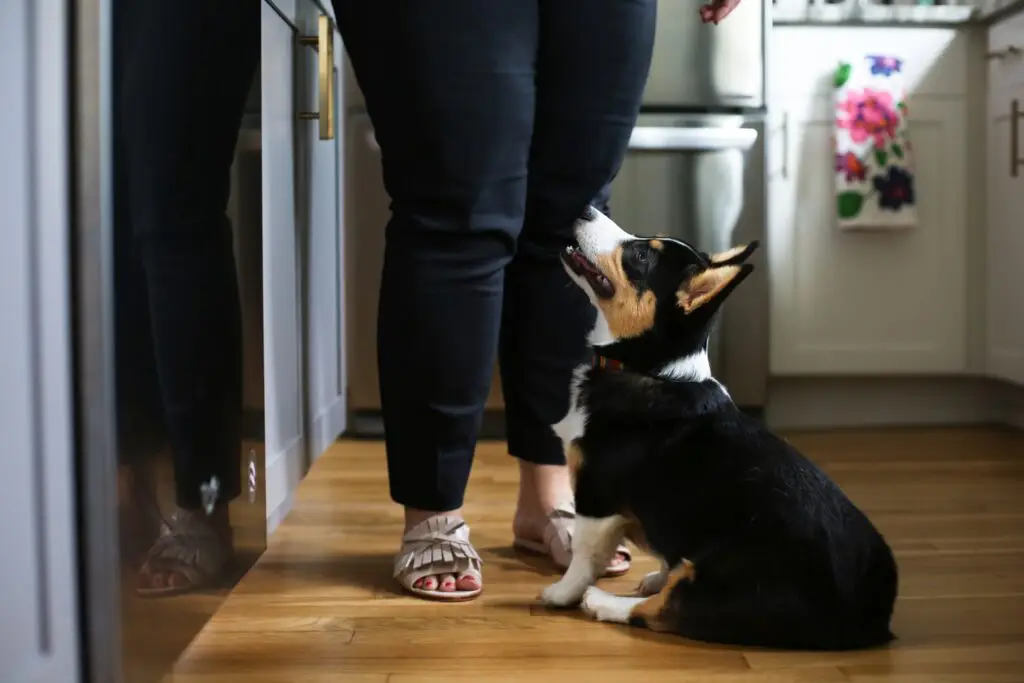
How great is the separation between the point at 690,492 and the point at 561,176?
50 centimetres

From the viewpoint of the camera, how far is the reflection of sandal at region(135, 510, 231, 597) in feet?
3.05

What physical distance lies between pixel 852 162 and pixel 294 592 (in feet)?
6.46

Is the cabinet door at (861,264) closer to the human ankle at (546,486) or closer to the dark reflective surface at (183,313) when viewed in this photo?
the human ankle at (546,486)

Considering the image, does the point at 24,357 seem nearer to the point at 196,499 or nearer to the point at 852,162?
the point at 196,499

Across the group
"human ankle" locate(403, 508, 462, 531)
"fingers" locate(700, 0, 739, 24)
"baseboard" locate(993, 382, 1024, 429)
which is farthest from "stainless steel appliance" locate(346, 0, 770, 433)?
"human ankle" locate(403, 508, 462, 531)

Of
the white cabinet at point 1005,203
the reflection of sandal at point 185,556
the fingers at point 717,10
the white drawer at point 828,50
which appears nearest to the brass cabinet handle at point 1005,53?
the white cabinet at point 1005,203

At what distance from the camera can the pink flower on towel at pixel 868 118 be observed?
Result: 274 cm

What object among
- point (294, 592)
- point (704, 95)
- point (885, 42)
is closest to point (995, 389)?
point (885, 42)

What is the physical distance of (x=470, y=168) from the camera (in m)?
1.32

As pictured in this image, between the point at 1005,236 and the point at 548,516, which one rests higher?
the point at 1005,236

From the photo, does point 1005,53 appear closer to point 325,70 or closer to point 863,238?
point 863,238

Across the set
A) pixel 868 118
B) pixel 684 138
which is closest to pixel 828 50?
pixel 868 118

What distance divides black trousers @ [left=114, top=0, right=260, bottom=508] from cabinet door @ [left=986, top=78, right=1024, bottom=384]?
2.16m

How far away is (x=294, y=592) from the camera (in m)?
1.42
